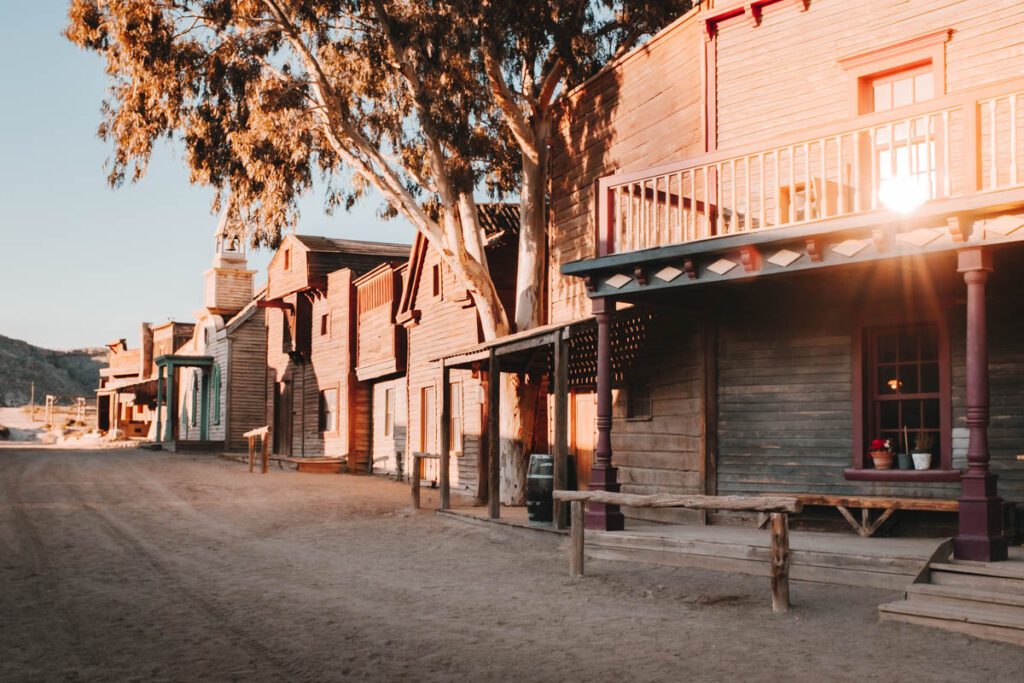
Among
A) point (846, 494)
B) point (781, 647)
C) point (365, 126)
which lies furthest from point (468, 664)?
point (365, 126)

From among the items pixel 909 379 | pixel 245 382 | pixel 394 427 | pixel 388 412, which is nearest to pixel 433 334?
pixel 394 427

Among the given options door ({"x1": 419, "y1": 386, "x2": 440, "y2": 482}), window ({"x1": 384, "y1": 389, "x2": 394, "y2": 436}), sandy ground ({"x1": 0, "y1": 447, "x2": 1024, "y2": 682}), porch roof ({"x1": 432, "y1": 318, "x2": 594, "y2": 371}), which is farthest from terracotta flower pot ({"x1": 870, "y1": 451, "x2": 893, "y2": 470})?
window ({"x1": 384, "y1": 389, "x2": 394, "y2": 436})

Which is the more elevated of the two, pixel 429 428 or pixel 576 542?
pixel 429 428

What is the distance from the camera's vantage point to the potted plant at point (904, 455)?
39.3 feet

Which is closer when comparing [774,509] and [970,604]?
[970,604]

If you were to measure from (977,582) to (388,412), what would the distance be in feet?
65.6

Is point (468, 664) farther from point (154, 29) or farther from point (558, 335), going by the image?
point (154, 29)

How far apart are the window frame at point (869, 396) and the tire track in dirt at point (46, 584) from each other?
27.1 feet

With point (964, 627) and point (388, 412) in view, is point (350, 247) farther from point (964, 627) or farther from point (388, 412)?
point (964, 627)

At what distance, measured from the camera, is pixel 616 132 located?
55.0 ft

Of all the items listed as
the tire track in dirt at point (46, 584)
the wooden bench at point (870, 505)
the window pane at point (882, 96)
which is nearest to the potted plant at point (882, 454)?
the wooden bench at point (870, 505)

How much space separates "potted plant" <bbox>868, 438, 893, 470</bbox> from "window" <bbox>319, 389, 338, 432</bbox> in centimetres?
1990

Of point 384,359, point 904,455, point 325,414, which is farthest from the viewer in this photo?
point 325,414

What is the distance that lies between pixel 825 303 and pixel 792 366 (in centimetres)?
86
